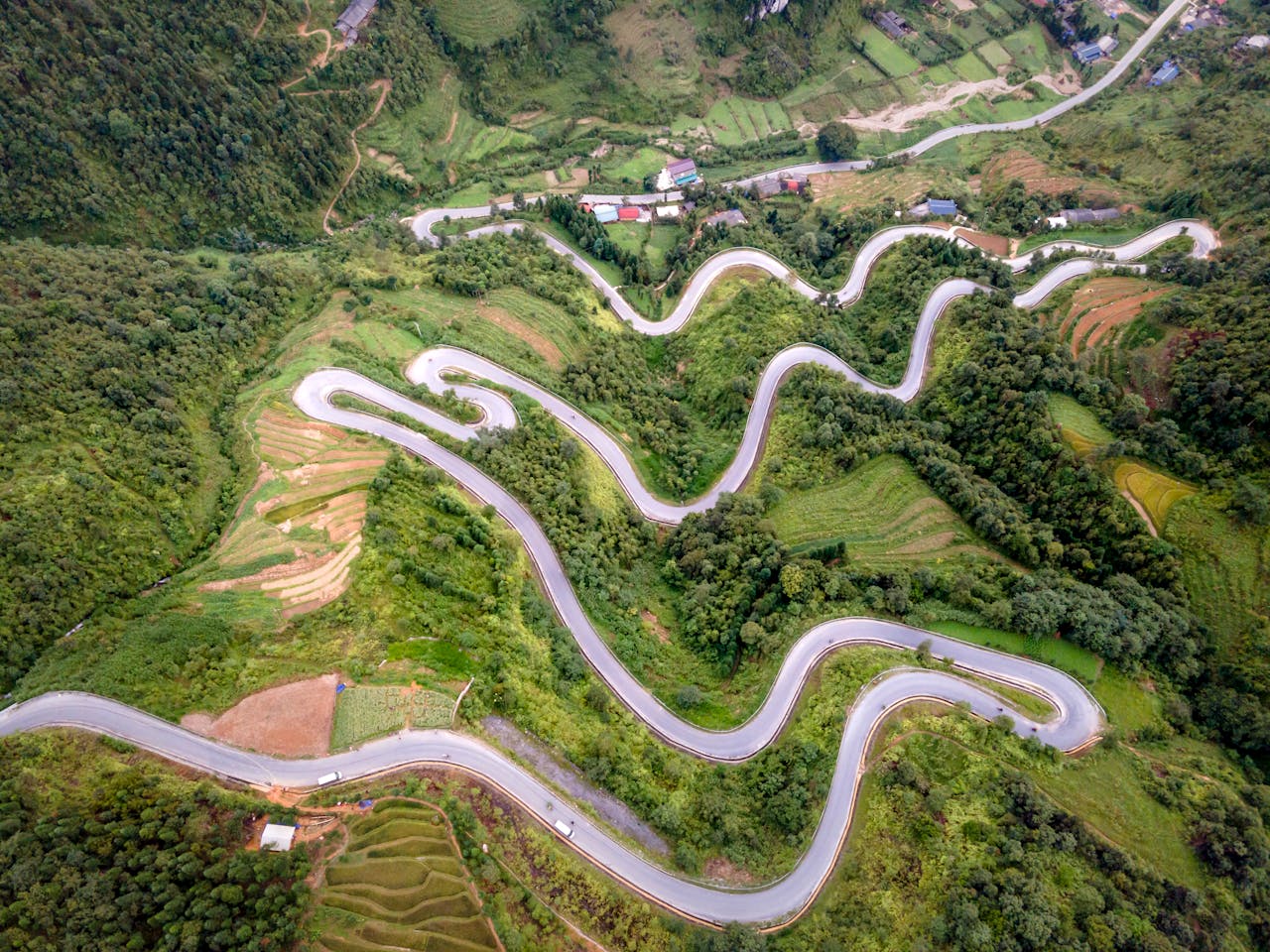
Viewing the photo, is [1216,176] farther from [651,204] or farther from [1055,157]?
[651,204]

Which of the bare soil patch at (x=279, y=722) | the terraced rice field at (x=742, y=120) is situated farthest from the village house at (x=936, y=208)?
the bare soil patch at (x=279, y=722)

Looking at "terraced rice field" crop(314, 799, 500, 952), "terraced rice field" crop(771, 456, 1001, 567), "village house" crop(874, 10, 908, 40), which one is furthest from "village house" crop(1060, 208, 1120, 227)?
"terraced rice field" crop(314, 799, 500, 952)

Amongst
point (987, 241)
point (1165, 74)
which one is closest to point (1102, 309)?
point (987, 241)

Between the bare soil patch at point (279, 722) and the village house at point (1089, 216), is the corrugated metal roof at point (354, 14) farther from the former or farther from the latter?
the village house at point (1089, 216)

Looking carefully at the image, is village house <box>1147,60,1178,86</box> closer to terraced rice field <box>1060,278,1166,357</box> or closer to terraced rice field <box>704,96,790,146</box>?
terraced rice field <box>704,96,790,146</box>

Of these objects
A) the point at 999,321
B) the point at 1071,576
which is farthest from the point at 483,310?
the point at 1071,576

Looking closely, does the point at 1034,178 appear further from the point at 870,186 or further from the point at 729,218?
the point at 729,218
